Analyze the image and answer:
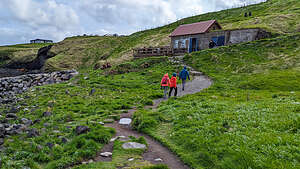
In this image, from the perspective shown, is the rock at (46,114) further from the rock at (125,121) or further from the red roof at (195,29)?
the red roof at (195,29)

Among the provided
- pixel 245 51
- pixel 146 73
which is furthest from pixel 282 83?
pixel 146 73

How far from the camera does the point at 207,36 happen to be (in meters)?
54.1

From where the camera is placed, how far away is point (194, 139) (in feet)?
33.4

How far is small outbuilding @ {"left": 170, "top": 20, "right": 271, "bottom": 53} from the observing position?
4859 centimetres

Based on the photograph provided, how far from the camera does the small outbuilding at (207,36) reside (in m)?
48.6

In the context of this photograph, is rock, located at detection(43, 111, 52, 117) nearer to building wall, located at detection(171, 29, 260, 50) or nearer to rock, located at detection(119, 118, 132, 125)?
rock, located at detection(119, 118, 132, 125)

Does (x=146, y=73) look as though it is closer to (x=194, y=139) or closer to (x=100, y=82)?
(x=100, y=82)

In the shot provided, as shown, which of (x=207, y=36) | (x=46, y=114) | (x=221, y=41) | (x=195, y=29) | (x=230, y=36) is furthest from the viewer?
(x=195, y=29)

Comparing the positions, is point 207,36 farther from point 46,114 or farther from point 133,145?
point 133,145

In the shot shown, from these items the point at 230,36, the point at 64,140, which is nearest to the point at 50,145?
the point at 64,140

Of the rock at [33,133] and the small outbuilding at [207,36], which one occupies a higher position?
the small outbuilding at [207,36]

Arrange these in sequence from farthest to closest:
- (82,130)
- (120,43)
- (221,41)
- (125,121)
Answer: (120,43) < (221,41) < (125,121) < (82,130)

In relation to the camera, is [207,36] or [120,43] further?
[120,43]

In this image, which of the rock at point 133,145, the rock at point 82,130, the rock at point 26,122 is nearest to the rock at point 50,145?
the rock at point 82,130
